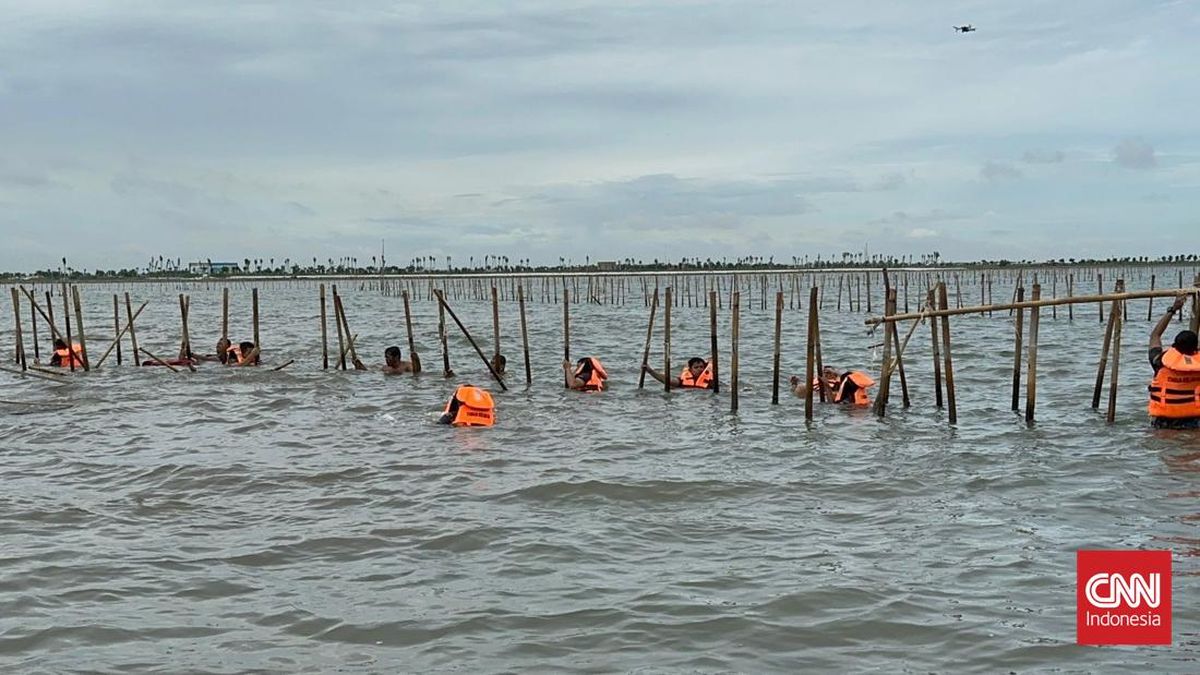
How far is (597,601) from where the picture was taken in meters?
8.04

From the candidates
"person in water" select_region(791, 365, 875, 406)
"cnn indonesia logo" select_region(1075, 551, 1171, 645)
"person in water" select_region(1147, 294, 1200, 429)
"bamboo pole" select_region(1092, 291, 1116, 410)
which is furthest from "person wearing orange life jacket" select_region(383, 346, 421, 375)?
"cnn indonesia logo" select_region(1075, 551, 1171, 645)

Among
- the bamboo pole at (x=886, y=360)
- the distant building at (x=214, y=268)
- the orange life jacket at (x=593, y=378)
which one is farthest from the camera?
the distant building at (x=214, y=268)

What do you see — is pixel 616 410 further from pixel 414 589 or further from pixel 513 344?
pixel 513 344

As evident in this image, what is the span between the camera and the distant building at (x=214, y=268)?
172 m

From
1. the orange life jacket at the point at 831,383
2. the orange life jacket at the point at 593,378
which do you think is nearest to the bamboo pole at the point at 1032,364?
the orange life jacket at the point at 831,383

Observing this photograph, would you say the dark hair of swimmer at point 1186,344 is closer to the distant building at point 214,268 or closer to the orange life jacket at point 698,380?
the orange life jacket at point 698,380

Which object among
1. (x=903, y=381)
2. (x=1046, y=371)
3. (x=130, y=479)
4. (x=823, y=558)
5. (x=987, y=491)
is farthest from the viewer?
(x=1046, y=371)

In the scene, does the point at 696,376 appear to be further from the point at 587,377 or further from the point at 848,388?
the point at 848,388

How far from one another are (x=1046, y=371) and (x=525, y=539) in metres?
16.7

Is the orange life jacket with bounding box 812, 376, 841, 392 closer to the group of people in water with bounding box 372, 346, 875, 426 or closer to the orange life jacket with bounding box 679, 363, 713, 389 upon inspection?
the group of people in water with bounding box 372, 346, 875, 426

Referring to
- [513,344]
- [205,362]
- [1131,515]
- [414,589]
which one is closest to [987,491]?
[1131,515]

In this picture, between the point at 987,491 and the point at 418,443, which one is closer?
the point at 987,491

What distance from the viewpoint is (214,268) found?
177750mm

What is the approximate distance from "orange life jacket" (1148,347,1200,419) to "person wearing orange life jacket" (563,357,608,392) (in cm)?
952
